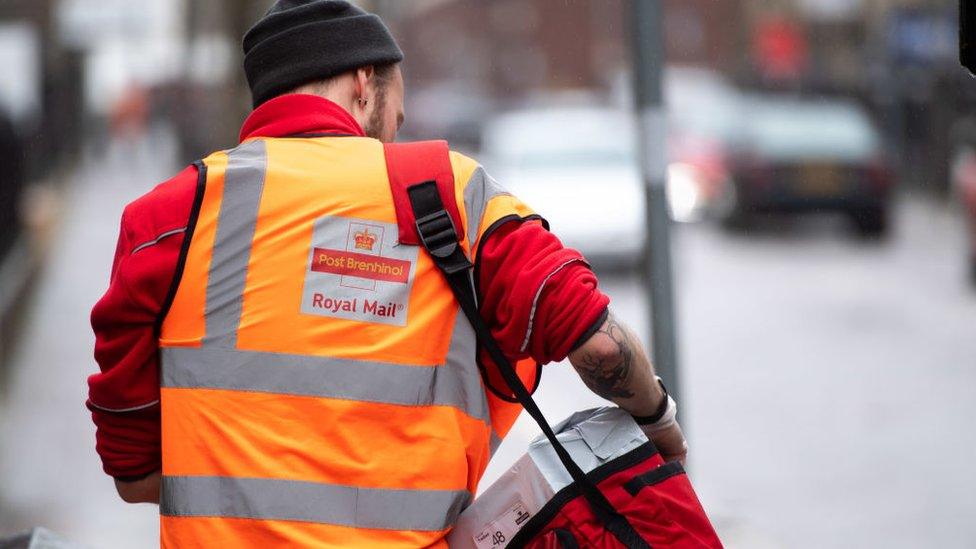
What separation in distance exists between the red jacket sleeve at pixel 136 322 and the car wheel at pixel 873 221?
18.8 meters

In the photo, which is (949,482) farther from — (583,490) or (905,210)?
(905,210)

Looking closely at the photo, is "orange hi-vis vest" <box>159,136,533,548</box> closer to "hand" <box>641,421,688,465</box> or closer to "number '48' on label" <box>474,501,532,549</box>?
"number '48' on label" <box>474,501,532,549</box>

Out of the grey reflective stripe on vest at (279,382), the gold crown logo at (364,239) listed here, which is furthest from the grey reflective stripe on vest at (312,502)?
the gold crown logo at (364,239)

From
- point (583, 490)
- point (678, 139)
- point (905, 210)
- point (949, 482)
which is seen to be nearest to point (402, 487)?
point (583, 490)

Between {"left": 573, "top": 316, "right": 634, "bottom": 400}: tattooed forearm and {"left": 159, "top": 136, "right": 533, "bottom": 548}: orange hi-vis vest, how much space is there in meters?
0.19

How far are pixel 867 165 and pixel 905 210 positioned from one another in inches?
177

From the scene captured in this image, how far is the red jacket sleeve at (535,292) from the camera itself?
2.29 m

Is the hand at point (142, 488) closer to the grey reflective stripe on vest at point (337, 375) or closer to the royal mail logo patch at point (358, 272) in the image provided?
the grey reflective stripe on vest at point (337, 375)

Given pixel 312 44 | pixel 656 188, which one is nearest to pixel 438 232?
pixel 312 44

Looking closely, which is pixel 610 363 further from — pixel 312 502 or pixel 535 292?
pixel 312 502

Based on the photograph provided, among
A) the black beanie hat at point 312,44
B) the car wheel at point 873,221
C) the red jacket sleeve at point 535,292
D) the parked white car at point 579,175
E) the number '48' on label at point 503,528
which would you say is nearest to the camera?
the red jacket sleeve at point 535,292

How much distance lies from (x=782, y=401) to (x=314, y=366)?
27.5ft

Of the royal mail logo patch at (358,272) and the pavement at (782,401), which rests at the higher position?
the royal mail logo patch at (358,272)

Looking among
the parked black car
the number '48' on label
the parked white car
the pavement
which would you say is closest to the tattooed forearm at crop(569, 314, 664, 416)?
the number '48' on label
